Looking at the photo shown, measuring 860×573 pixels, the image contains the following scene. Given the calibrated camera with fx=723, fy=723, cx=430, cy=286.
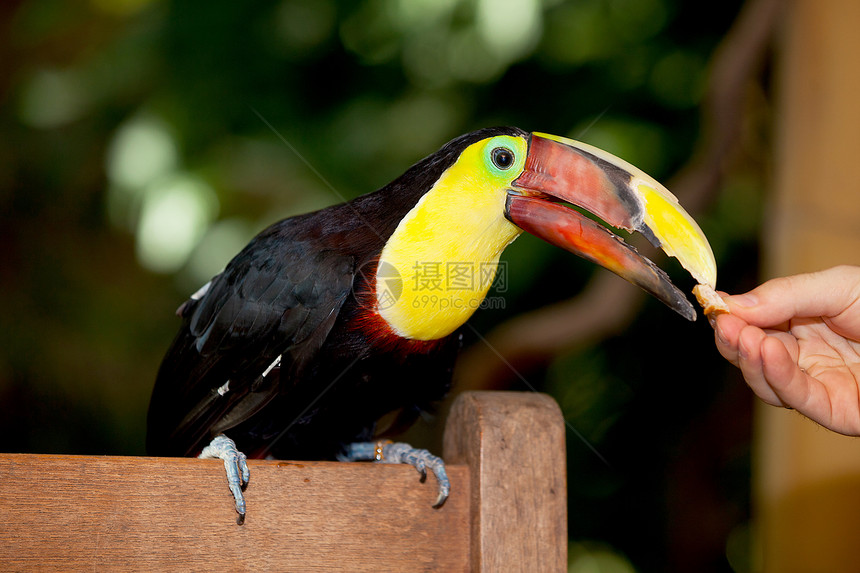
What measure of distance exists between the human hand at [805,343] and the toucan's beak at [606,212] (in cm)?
8

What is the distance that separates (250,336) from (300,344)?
11 centimetres

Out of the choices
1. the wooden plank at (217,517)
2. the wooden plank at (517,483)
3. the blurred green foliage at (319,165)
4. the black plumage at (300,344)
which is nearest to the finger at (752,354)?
the wooden plank at (517,483)

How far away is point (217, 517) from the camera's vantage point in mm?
1001

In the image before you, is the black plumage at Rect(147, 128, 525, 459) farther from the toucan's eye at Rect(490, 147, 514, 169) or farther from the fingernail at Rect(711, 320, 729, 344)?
the fingernail at Rect(711, 320, 729, 344)

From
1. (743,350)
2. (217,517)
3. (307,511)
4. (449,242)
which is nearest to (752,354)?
(743,350)

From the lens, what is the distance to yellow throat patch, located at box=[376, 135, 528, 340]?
128cm

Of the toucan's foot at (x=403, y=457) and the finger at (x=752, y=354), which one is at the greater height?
the finger at (x=752, y=354)

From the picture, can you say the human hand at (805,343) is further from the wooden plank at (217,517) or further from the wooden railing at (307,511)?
the wooden plank at (217,517)

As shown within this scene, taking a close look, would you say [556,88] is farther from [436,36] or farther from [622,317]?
[622,317]

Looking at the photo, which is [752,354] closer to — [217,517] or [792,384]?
[792,384]

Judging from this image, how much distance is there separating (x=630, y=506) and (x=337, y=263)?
6.63 feet

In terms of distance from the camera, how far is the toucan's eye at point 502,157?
4.25ft

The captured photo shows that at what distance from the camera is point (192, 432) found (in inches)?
53.9

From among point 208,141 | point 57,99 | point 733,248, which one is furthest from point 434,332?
point 733,248
